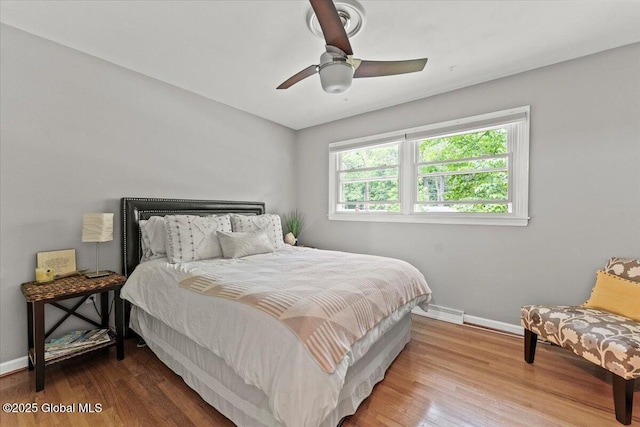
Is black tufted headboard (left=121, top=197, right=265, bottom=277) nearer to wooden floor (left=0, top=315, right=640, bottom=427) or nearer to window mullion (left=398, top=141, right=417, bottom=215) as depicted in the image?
wooden floor (left=0, top=315, right=640, bottom=427)

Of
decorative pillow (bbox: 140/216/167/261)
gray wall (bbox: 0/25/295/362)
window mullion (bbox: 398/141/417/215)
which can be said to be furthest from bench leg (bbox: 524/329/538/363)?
gray wall (bbox: 0/25/295/362)

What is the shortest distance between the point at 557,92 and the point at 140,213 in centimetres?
425

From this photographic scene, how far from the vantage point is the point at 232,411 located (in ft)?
5.37

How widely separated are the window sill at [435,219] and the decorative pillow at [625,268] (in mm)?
682

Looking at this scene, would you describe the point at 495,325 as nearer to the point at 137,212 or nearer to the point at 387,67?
the point at 387,67

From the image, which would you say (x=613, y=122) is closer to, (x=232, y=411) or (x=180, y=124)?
(x=232, y=411)

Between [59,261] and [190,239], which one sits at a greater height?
[190,239]

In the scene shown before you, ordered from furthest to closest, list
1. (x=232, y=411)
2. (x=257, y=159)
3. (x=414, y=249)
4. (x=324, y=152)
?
(x=324, y=152), (x=257, y=159), (x=414, y=249), (x=232, y=411)

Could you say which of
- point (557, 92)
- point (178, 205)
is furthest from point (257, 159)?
point (557, 92)

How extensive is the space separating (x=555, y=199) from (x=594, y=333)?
1.32 meters

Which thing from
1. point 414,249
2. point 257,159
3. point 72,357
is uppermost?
point 257,159

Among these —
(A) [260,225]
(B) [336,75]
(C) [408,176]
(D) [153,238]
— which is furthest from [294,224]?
(B) [336,75]

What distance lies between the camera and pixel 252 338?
1450 millimetres

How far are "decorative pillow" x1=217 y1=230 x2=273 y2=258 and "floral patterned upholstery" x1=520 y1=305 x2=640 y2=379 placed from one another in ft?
8.18
